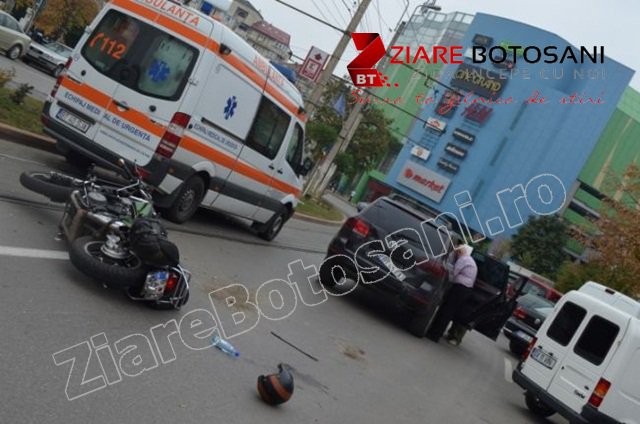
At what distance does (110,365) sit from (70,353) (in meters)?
0.29

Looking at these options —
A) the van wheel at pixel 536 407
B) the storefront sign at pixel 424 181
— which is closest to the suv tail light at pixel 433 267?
the van wheel at pixel 536 407

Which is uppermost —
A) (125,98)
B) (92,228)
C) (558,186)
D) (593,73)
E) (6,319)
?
(593,73)

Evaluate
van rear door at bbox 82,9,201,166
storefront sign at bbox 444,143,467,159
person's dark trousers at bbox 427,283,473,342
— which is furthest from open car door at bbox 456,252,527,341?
storefront sign at bbox 444,143,467,159

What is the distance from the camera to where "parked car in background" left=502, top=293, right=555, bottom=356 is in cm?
1564

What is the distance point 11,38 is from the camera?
81.7 feet

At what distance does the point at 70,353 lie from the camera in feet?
15.7

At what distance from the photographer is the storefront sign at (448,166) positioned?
237 feet

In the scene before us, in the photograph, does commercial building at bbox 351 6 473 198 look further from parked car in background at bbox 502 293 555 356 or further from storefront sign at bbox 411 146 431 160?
parked car in background at bbox 502 293 555 356

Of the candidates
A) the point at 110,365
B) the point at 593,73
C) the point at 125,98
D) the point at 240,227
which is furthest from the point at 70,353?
the point at 593,73

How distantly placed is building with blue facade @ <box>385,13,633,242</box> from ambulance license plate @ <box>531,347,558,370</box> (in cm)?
5234

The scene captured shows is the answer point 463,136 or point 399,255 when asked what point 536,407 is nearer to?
point 399,255

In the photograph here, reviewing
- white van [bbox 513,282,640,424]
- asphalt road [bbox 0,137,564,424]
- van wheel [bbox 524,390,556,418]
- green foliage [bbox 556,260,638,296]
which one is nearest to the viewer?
asphalt road [bbox 0,137,564,424]

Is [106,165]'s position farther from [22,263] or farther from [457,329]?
[457,329]

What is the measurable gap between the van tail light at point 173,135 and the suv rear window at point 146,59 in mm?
274
